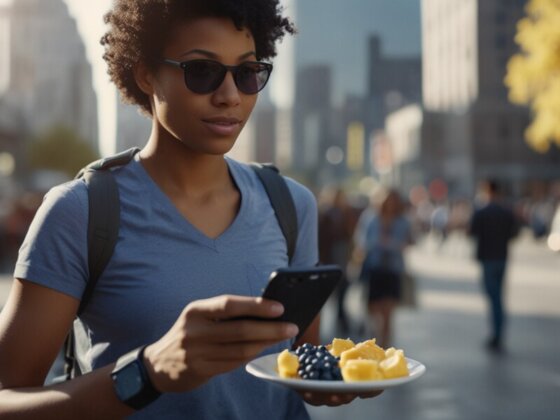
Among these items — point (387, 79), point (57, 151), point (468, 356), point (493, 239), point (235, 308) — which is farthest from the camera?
point (387, 79)

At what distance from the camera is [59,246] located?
6.86 ft

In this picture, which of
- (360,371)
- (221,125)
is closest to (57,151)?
(221,125)

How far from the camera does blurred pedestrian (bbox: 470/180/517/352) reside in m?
11.4

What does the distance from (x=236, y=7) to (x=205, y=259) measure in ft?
1.86

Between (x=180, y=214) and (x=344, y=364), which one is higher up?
(x=180, y=214)

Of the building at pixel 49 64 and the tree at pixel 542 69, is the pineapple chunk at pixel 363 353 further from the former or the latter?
the building at pixel 49 64

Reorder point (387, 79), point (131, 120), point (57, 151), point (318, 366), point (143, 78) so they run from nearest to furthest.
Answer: point (318, 366)
point (143, 78)
point (131, 120)
point (57, 151)
point (387, 79)

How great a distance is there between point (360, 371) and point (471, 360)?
27.4 ft

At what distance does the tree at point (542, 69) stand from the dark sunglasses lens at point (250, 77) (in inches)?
990

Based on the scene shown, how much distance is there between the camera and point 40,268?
2066 millimetres

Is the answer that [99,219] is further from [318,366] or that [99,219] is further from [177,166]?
[318,366]

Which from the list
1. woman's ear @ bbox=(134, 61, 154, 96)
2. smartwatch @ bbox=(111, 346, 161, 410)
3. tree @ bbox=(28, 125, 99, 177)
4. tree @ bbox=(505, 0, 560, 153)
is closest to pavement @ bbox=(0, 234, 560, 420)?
woman's ear @ bbox=(134, 61, 154, 96)

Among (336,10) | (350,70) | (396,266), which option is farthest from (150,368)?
(350,70)

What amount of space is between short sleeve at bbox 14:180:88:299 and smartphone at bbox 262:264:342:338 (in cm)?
53
